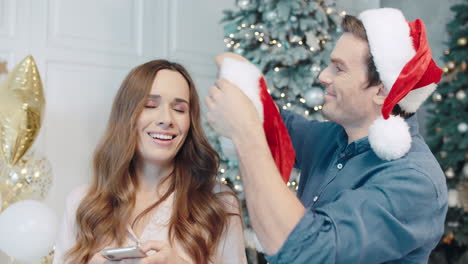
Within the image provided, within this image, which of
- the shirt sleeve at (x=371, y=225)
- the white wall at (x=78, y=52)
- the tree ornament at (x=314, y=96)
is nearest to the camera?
the shirt sleeve at (x=371, y=225)

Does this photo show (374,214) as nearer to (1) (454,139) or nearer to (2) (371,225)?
(2) (371,225)

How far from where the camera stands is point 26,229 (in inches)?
96.0

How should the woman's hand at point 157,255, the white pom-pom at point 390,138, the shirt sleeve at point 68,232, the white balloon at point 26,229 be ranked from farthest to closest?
the white balloon at point 26,229
the shirt sleeve at point 68,232
the woman's hand at point 157,255
the white pom-pom at point 390,138

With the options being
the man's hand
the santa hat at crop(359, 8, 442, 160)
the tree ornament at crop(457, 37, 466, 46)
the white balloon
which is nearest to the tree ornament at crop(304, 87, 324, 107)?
the tree ornament at crop(457, 37, 466, 46)

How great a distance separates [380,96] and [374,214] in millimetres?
453

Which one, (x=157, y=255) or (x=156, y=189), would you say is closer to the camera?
(x=157, y=255)

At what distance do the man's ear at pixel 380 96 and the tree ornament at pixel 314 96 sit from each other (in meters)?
1.48

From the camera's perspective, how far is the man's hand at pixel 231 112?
120cm

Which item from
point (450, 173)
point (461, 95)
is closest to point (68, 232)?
point (450, 173)

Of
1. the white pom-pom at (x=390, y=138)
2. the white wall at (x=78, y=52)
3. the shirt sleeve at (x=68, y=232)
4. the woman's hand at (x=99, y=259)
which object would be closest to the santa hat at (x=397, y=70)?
the white pom-pom at (x=390, y=138)

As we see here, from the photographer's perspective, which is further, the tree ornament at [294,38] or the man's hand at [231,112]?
the tree ornament at [294,38]

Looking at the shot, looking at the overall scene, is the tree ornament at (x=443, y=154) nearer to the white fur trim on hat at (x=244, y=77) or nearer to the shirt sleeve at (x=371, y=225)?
the shirt sleeve at (x=371, y=225)

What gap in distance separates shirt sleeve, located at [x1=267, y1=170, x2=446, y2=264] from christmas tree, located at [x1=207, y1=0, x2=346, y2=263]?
5.72 feet

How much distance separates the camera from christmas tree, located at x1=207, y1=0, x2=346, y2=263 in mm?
3012
